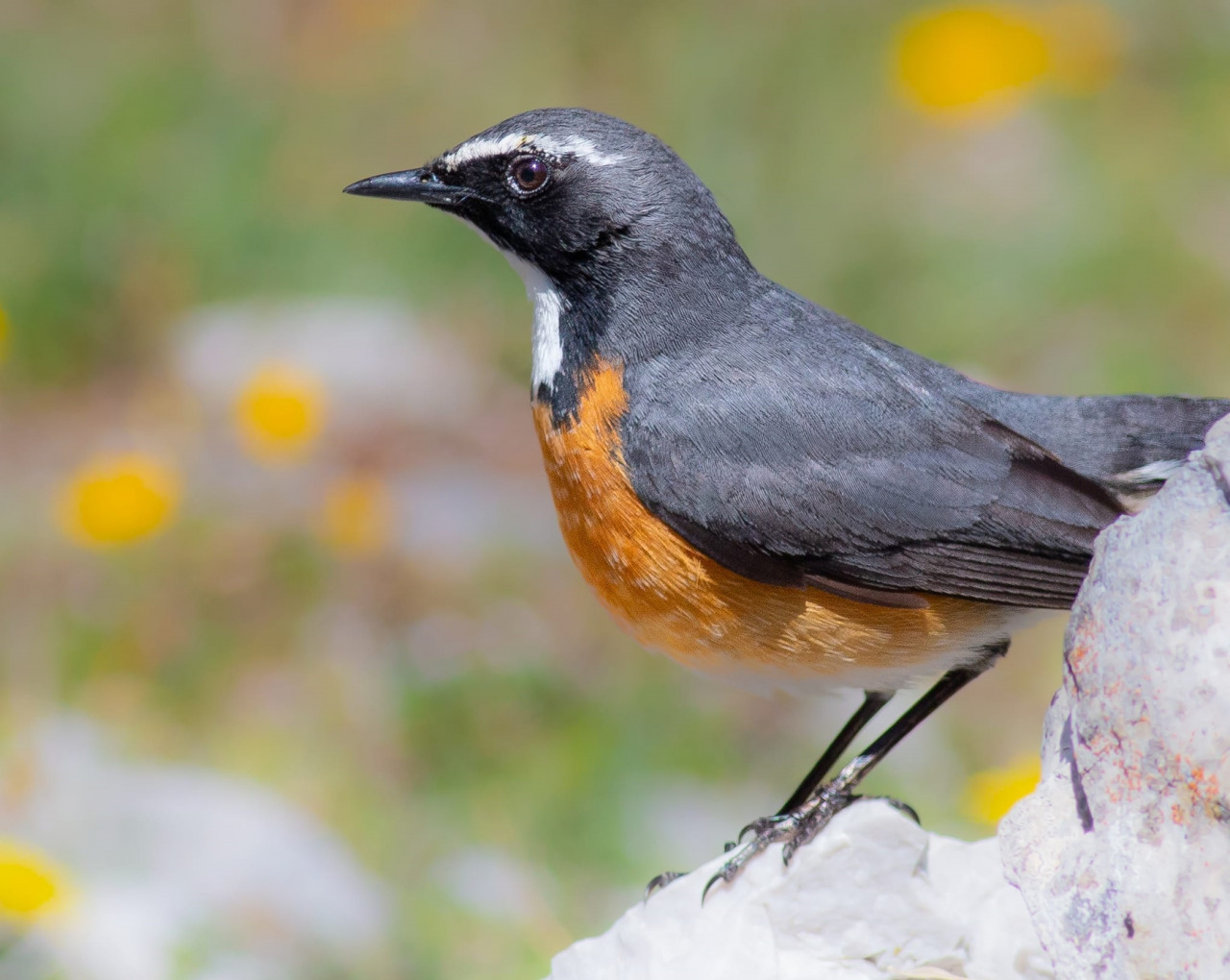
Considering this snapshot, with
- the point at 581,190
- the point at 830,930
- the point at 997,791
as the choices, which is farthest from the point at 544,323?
the point at 997,791

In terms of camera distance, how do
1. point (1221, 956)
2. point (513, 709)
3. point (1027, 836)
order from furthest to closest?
point (513, 709)
point (1027, 836)
point (1221, 956)

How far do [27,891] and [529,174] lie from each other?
9.02 ft

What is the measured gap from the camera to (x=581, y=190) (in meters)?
4.59

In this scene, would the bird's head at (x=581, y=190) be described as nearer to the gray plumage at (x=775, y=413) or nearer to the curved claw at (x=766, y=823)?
the gray plumage at (x=775, y=413)

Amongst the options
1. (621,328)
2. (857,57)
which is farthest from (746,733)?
(857,57)

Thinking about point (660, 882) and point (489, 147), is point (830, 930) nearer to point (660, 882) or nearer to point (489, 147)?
point (660, 882)

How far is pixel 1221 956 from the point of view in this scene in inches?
124

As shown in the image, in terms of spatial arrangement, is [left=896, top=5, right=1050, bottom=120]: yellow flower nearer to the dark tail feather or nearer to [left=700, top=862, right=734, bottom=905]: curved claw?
the dark tail feather

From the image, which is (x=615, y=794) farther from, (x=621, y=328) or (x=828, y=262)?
(x=828, y=262)

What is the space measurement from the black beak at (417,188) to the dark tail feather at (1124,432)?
1635 millimetres

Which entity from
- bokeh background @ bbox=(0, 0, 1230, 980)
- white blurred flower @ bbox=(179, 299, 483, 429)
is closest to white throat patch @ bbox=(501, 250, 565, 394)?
bokeh background @ bbox=(0, 0, 1230, 980)

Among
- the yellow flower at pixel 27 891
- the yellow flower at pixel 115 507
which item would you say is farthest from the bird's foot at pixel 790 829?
the yellow flower at pixel 115 507

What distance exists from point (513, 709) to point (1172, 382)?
4.00 meters

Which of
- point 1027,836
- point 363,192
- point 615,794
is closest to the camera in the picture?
point 1027,836
